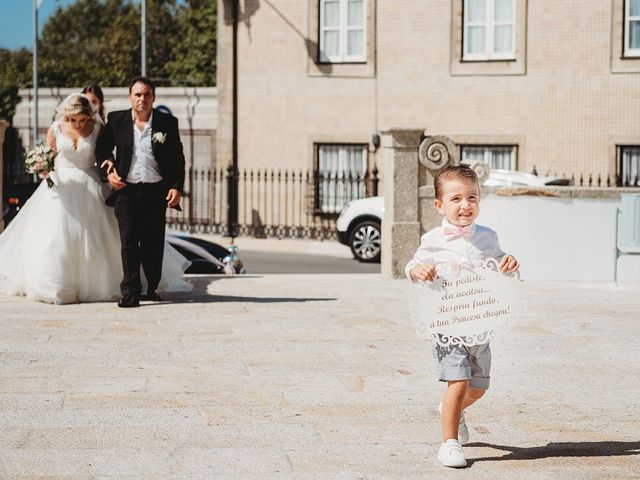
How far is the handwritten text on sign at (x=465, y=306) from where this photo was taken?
600 cm

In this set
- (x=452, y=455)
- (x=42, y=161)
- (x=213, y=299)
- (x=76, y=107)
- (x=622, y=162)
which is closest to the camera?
(x=452, y=455)

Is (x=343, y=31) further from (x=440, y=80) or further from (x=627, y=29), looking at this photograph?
(x=627, y=29)

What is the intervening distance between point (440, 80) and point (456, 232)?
2383 centimetres

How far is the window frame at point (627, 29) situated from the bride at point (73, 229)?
60.9 feet

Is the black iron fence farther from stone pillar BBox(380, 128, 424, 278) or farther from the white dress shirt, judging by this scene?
the white dress shirt

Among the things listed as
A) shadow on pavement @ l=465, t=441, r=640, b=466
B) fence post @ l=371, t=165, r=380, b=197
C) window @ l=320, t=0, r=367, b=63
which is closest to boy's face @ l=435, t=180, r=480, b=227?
shadow on pavement @ l=465, t=441, r=640, b=466

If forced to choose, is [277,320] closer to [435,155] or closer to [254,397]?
[254,397]

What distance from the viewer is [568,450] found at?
6273mm

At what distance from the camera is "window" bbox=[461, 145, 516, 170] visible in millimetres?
29438

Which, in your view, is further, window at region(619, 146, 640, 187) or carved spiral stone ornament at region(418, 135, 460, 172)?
window at region(619, 146, 640, 187)

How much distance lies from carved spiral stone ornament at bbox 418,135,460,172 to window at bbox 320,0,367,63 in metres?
14.9

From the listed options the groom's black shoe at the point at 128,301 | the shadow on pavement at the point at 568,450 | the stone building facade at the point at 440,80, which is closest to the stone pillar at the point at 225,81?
the stone building facade at the point at 440,80

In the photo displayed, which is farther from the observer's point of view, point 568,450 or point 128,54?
point 128,54

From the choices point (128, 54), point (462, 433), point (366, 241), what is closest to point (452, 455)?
point (462, 433)
